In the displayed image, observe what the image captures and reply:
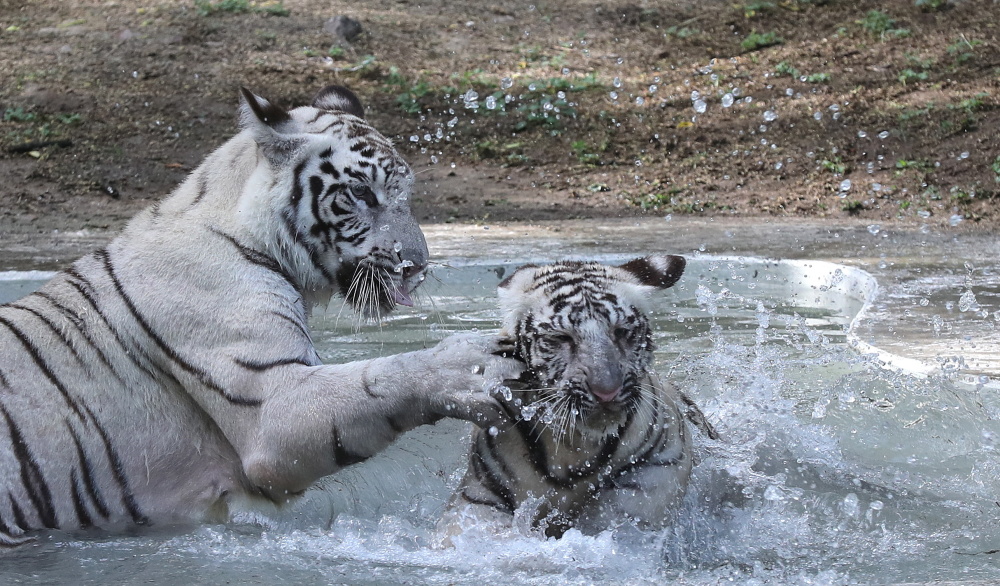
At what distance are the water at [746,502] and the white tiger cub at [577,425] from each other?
0.28 ft

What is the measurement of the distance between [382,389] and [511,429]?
0.38 metres

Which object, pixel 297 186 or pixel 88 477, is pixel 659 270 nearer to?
pixel 297 186

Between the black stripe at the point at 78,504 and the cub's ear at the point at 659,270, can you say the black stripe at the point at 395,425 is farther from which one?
the black stripe at the point at 78,504

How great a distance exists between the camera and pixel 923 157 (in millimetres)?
8008

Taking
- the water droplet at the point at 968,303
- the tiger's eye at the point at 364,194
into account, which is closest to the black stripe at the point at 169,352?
the tiger's eye at the point at 364,194

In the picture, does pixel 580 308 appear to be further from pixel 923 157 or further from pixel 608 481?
pixel 923 157

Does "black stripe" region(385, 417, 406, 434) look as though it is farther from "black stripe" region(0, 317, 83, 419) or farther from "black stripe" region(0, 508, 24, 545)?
"black stripe" region(0, 508, 24, 545)

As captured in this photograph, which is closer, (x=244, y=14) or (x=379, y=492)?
(x=379, y=492)

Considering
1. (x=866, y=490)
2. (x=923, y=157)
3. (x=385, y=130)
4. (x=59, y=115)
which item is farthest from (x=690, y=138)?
(x=866, y=490)

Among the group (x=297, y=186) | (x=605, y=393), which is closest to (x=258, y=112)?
(x=297, y=186)

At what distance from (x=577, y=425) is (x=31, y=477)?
1232mm

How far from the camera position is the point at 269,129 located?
2.62 meters

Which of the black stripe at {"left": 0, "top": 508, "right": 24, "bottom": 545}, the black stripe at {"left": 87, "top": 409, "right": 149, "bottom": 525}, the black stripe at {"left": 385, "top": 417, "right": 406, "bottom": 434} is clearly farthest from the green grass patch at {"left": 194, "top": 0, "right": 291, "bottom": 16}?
the black stripe at {"left": 385, "top": 417, "right": 406, "bottom": 434}

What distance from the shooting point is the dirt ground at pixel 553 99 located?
25.6ft
